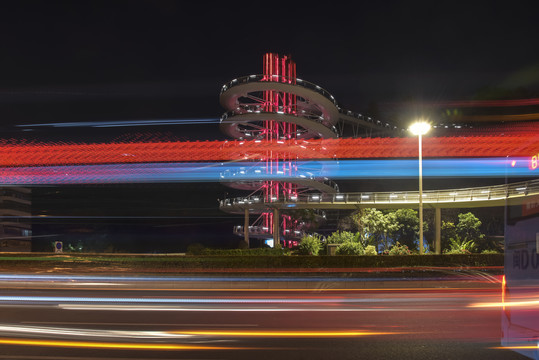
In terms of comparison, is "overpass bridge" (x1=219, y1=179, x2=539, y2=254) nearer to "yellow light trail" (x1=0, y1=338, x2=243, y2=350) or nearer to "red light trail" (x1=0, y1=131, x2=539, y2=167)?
"red light trail" (x1=0, y1=131, x2=539, y2=167)

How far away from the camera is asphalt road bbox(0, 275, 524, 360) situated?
18.9ft

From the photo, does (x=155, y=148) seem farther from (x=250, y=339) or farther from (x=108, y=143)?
Result: (x=250, y=339)

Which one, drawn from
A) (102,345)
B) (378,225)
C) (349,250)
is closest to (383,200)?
(378,225)

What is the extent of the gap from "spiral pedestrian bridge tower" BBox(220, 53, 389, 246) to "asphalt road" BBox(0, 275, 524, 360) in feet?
78.7

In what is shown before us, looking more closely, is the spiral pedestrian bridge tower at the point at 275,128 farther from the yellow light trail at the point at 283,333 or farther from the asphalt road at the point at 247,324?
the yellow light trail at the point at 283,333

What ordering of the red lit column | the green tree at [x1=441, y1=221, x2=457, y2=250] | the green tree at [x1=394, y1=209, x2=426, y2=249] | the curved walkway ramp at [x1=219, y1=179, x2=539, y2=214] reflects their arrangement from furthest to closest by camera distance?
→ the red lit column < the green tree at [x1=394, y1=209, x2=426, y2=249] < the green tree at [x1=441, y1=221, x2=457, y2=250] < the curved walkway ramp at [x1=219, y1=179, x2=539, y2=214]

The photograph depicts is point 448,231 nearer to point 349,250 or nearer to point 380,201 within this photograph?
point 380,201

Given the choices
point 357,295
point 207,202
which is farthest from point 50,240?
point 357,295

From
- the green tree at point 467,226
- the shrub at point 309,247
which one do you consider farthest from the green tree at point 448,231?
the shrub at point 309,247

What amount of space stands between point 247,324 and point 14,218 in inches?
1085

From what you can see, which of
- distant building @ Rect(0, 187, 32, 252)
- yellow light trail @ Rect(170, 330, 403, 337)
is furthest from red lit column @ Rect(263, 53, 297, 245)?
yellow light trail @ Rect(170, 330, 403, 337)

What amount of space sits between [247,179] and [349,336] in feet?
102

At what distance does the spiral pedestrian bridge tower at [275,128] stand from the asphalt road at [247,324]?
78.7ft

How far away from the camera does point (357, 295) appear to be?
1135 cm
